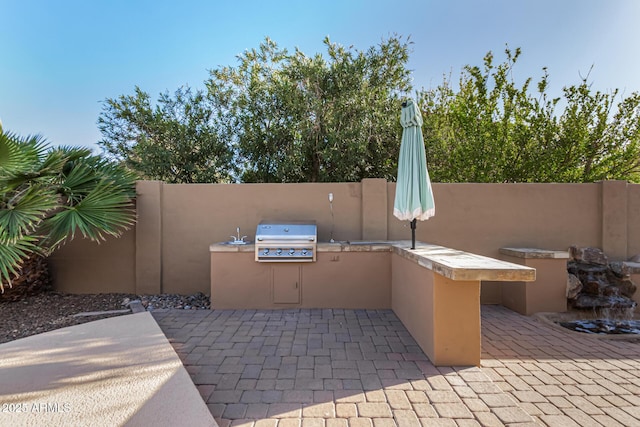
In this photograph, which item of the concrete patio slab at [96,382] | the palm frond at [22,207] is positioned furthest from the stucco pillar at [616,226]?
the palm frond at [22,207]

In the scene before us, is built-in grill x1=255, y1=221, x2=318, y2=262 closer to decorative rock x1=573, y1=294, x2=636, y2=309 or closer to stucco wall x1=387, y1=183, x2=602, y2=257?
stucco wall x1=387, y1=183, x2=602, y2=257

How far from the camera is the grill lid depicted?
15.0 feet

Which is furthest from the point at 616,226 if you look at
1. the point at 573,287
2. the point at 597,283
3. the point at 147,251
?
the point at 147,251

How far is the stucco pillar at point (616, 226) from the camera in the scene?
214 inches

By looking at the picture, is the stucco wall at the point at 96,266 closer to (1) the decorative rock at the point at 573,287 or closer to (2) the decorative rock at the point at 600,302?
(1) the decorative rock at the point at 573,287

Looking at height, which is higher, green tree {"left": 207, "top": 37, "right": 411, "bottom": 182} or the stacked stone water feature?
green tree {"left": 207, "top": 37, "right": 411, "bottom": 182}

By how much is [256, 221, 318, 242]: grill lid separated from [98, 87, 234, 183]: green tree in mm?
4313

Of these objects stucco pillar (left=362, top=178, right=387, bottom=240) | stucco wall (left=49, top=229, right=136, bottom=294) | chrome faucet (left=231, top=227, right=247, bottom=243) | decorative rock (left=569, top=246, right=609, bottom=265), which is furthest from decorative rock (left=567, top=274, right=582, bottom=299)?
stucco wall (left=49, top=229, right=136, bottom=294)

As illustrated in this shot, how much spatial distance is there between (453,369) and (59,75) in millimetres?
11859

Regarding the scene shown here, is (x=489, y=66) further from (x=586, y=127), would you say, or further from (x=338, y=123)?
(x=338, y=123)

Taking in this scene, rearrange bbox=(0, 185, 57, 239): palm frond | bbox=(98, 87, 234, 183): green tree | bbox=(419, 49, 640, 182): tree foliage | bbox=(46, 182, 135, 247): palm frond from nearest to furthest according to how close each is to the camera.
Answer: bbox=(0, 185, 57, 239): palm frond
bbox=(46, 182, 135, 247): palm frond
bbox=(419, 49, 640, 182): tree foliage
bbox=(98, 87, 234, 183): green tree

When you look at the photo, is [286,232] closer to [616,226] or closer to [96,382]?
[96,382]

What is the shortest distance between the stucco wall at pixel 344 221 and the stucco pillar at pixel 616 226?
2 cm

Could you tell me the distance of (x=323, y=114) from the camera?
784cm
